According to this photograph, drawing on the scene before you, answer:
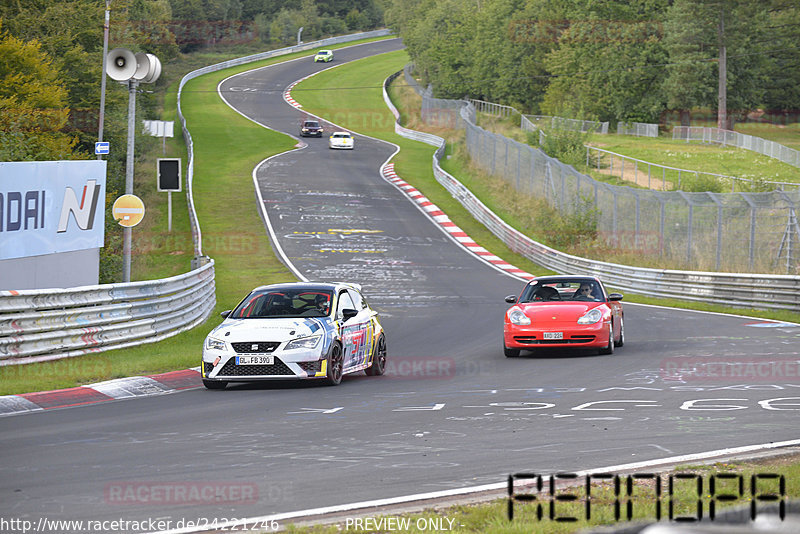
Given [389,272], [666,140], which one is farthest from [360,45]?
[389,272]

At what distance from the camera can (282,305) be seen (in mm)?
15117

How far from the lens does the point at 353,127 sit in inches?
3580

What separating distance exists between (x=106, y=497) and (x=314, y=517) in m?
1.64

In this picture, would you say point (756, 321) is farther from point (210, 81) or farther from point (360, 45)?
point (360, 45)

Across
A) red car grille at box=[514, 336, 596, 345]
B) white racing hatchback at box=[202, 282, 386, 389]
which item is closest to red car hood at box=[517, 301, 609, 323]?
red car grille at box=[514, 336, 596, 345]

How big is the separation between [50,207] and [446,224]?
30.4m

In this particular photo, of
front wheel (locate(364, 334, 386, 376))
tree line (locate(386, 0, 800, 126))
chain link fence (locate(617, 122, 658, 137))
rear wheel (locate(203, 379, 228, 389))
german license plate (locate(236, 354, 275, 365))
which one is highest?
tree line (locate(386, 0, 800, 126))

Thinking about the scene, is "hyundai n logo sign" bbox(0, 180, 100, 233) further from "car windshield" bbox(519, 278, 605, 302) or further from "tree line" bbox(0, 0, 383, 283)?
"car windshield" bbox(519, 278, 605, 302)

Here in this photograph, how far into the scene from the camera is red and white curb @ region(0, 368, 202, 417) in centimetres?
1241

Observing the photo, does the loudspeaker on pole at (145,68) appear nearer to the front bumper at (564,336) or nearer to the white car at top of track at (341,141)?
the front bumper at (564,336)

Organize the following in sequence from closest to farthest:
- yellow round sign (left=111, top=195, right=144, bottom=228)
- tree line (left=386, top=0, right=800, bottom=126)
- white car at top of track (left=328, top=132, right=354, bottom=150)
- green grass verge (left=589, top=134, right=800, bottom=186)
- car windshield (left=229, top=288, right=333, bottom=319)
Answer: car windshield (left=229, top=288, right=333, bottom=319)
yellow round sign (left=111, top=195, right=144, bottom=228)
green grass verge (left=589, top=134, right=800, bottom=186)
white car at top of track (left=328, top=132, right=354, bottom=150)
tree line (left=386, top=0, right=800, bottom=126)

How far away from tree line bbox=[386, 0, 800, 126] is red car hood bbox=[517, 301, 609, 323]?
61561 millimetres

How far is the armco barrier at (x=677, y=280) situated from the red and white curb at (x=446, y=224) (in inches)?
49.9

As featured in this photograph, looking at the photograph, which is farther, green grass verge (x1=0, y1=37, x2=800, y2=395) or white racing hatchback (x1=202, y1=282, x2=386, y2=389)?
green grass verge (x1=0, y1=37, x2=800, y2=395)
